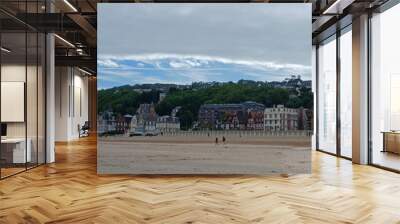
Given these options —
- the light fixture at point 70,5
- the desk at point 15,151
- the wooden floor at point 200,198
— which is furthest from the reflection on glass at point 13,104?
the light fixture at point 70,5

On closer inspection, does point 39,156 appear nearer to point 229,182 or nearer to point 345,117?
point 229,182

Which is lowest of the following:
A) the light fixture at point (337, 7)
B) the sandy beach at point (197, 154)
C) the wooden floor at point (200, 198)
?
the wooden floor at point (200, 198)

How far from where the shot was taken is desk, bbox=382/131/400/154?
291 inches

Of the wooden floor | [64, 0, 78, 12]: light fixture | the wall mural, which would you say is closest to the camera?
the wooden floor

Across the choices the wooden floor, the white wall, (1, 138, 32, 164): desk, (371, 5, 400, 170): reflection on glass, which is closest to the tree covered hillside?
the wooden floor

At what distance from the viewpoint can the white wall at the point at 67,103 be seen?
1591 centimetres

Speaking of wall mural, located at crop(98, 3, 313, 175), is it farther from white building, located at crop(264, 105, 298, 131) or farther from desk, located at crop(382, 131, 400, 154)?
desk, located at crop(382, 131, 400, 154)

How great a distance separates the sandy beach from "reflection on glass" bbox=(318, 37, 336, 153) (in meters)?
3.96

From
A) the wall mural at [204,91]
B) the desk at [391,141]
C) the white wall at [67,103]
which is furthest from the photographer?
the white wall at [67,103]

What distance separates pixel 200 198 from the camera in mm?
5125

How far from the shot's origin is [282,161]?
6.94 metres

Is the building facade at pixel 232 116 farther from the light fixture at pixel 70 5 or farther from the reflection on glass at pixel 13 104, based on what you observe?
the reflection on glass at pixel 13 104

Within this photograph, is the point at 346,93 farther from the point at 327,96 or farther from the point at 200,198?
the point at 200,198

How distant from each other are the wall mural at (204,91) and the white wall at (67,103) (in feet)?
31.9
